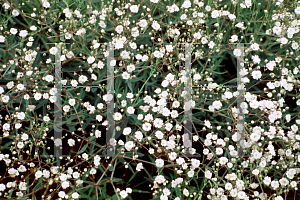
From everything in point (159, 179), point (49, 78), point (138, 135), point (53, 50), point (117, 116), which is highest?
point (53, 50)

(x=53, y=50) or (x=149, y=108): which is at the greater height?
(x=53, y=50)

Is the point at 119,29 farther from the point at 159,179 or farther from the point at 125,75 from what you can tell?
the point at 159,179

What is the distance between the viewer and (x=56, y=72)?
9.78ft

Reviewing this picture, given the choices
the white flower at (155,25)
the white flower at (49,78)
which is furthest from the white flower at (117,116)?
the white flower at (155,25)

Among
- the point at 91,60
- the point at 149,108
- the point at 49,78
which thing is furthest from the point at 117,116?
the point at 49,78

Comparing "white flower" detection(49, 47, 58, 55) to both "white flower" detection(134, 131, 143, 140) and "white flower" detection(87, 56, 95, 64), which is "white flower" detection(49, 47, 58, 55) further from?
"white flower" detection(134, 131, 143, 140)

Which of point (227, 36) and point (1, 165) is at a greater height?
point (227, 36)

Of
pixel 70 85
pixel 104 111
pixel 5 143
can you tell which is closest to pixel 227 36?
pixel 104 111

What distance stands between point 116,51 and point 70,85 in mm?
639

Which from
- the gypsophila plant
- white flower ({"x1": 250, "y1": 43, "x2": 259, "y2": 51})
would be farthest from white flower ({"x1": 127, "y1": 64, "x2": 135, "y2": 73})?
white flower ({"x1": 250, "y1": 43, "x2": 259, "y2": 51})

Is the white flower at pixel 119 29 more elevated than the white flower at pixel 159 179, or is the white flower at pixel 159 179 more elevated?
the white flower at pixel 119 29

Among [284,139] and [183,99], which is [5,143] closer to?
[183,99]

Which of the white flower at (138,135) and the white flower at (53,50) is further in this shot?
the white flower at (53,50)

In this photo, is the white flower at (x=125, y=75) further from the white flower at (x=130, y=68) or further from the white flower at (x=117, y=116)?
the white flower at (x=117, y=116)
